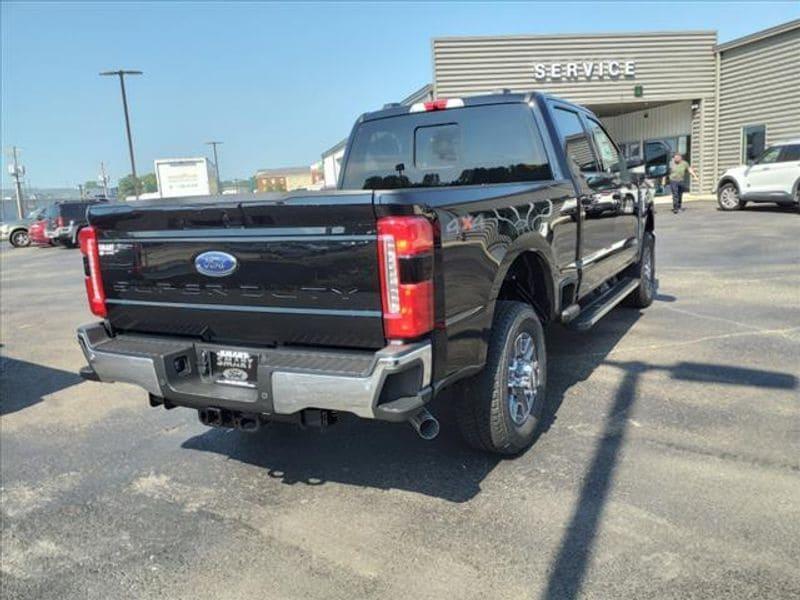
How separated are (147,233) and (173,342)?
1.93ft

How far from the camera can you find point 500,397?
11.5 ft

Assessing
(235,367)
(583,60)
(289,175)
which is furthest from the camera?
(289,175)

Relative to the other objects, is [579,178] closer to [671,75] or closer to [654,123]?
[671,75]

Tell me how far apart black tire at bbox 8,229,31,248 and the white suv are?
2779cm

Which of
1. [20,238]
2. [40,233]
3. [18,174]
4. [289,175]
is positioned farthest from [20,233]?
[289,175]

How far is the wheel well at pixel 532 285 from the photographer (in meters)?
4.09

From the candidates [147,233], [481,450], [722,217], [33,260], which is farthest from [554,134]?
[33,260]

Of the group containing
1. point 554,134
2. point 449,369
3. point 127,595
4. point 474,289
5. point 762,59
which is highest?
point 762,59

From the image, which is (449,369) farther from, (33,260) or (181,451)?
(33,260)


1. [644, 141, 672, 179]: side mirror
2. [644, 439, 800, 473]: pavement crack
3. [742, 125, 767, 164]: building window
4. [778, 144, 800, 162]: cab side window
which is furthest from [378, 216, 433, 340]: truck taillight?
[742, 125, 767, 164]: building window

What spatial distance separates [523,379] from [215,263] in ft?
6.07

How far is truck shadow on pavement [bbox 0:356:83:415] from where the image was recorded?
219 inches

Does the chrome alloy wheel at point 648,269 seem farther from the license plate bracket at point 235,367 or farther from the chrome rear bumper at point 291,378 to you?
the license plate bracket at point 235,367

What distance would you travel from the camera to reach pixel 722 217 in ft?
57.9
